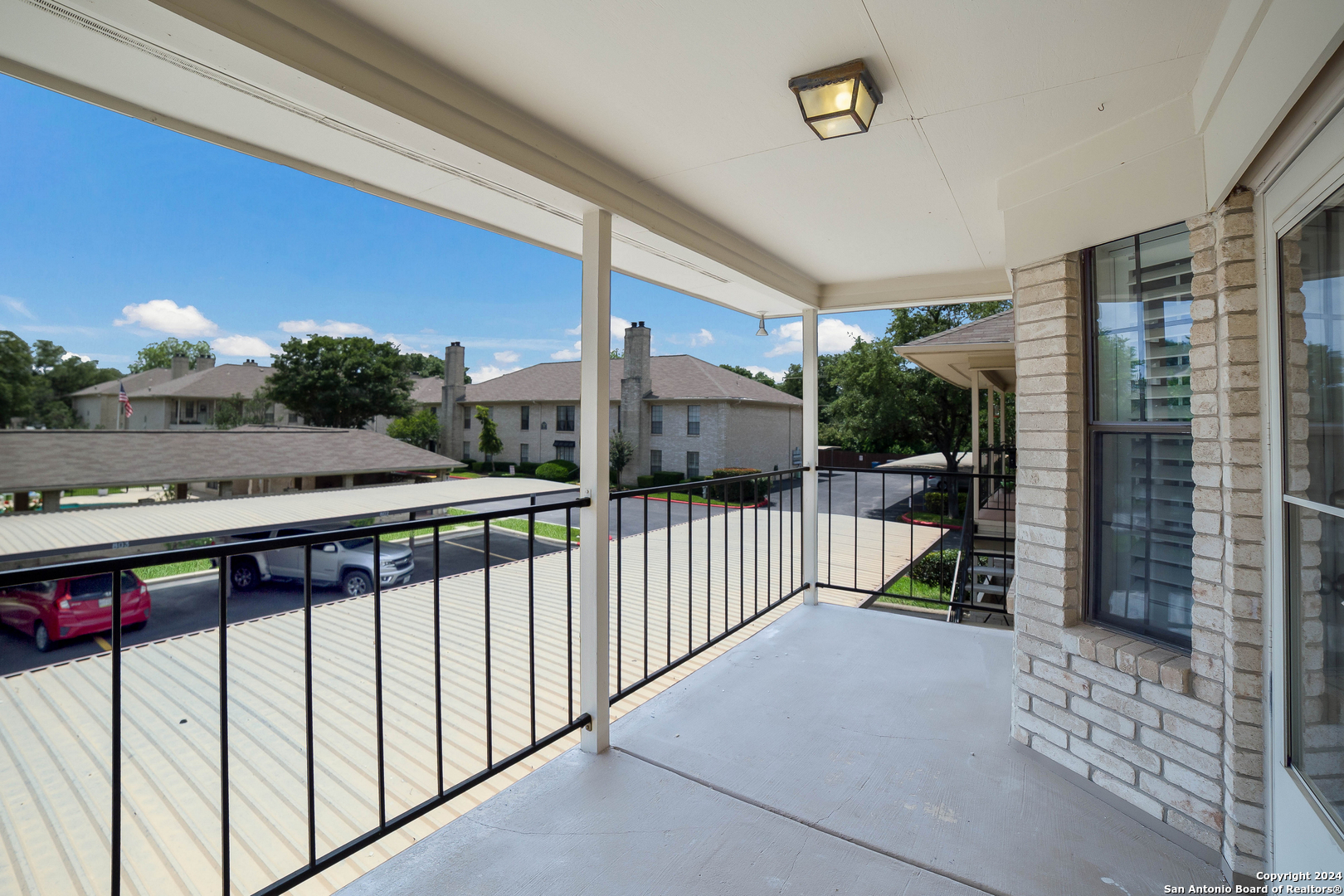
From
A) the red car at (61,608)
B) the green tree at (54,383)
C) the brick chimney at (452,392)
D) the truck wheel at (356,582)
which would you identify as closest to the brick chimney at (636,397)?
the brick chimney at (452,392)

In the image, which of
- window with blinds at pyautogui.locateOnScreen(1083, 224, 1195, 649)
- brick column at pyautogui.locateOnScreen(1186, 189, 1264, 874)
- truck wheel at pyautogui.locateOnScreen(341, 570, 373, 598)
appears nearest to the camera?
brick column at pyautogui.locateOnScreen(1186, 189, 1264, 874)

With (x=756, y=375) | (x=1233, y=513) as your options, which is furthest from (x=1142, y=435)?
(x=756, y=375)

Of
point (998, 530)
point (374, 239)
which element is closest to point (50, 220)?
point (374, 239)

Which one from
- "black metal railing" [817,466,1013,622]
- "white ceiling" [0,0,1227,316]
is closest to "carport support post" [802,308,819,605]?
"black metal railing" [817,466,1013,622]

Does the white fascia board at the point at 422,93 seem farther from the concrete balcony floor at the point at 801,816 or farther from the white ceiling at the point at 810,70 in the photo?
the concrete balcony floor at the point at 801,816

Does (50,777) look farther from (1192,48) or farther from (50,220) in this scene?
(50,220)

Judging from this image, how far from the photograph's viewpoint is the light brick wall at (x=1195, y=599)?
4.64ft

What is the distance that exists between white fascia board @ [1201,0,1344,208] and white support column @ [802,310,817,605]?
7.87ft

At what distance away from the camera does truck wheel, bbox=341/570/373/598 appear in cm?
955

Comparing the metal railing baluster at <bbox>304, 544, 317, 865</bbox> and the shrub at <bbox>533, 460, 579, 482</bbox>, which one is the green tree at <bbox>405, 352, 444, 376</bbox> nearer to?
the shrub at <bbox>533, 460, 579, 482</bbox>

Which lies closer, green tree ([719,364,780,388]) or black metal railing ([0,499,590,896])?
black metal railing ([0,499,590,896])

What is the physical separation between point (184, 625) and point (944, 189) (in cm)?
1079

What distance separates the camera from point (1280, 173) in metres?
1.25

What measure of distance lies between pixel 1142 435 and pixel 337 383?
36.1 feet
